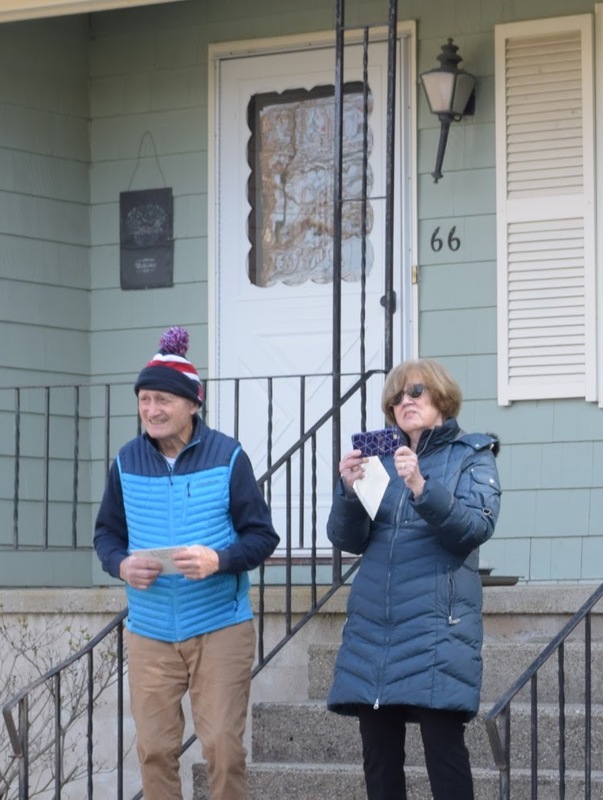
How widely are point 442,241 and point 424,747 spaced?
11.5 feet

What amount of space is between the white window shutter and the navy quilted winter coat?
8.86 ft

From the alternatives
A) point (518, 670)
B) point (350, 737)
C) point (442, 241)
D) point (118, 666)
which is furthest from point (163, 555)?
point (442, 241)

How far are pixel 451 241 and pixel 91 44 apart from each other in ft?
7.25

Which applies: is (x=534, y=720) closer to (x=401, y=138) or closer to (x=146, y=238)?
(x=401, y=138)

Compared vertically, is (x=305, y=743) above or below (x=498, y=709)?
below

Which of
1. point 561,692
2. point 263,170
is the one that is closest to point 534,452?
point 263,170

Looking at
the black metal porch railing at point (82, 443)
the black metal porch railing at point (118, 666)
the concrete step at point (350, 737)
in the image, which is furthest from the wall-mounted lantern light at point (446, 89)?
the concrete step at point (350, 737)

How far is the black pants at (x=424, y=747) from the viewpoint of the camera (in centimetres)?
440

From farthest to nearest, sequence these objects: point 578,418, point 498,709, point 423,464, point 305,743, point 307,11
Result: point 307,11 < point 578,418 < point 305,743 < point 423,464 < point 498,709

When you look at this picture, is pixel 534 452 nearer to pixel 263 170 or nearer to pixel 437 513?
pixel 263 170

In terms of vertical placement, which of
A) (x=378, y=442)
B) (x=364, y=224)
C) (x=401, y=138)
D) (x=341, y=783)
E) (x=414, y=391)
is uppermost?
(x=401, y=138)

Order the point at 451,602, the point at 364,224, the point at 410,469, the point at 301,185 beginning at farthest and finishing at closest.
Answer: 1. the point at 301,185
2. the point at 364,224
3. the point at 451,602
4. the point at 410,469

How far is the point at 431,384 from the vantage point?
4.62 meters

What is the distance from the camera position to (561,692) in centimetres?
473
